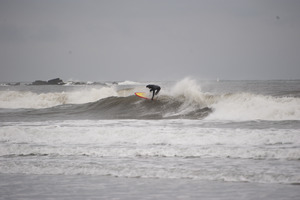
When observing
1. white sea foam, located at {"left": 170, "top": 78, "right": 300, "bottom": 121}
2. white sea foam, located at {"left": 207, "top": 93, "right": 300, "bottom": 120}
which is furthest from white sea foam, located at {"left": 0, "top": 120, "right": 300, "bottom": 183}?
white sea foam, located at {"left": 170, "top": 78, "right": 300, "bottom": 121}

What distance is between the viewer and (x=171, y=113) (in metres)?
17.3

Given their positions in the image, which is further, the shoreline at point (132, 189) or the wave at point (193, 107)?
the wave at point (193, 107)

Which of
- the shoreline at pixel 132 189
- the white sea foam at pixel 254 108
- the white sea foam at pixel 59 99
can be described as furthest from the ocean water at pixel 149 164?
the white sea foam at pixel 59 99

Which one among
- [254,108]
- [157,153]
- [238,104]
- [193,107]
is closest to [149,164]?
[157,153]

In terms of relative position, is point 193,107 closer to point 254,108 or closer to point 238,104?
point 238,104

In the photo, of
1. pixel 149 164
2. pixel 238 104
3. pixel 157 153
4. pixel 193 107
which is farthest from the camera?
pixel 193 107

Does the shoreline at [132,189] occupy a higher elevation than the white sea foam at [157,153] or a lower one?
lower

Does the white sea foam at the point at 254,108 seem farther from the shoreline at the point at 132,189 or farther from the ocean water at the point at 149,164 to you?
the shoreline at the point at 132,189

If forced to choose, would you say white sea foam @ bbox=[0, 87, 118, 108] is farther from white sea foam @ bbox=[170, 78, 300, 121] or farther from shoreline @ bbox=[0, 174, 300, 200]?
shoreline @ bbox=[0, 174, 300, 200]

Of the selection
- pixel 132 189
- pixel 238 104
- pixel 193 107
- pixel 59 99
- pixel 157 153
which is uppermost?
pixel 59 99

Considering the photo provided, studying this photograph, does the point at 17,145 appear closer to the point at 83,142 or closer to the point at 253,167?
the point at 83,142

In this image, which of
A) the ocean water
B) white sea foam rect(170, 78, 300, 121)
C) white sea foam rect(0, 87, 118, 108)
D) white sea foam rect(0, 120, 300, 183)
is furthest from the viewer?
white sea foam rect(0, 87, 118, 108)

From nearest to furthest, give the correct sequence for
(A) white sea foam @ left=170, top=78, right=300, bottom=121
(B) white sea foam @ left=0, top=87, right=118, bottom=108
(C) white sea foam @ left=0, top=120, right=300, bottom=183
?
(C) white sea foam @ left=0, top=120, right=300, bottom=183
(A) white sea foam @ left=170, top=78, right=300, bottom=121
(B) white sea foam @ left=0, top=87, right=118, bottom=108

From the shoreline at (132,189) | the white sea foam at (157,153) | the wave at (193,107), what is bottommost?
the shoreline at (132,189)
